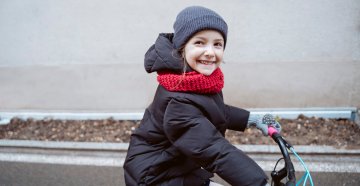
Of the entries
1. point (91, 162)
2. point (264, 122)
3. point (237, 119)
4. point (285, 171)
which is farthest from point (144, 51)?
point (285, 171)

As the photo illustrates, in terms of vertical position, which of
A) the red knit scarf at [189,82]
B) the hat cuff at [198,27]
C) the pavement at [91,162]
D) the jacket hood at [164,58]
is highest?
the hat cuff at [198,27]

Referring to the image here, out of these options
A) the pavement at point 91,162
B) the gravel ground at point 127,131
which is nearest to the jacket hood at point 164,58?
the pavement at point 91,162

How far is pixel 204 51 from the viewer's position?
66.2 inches

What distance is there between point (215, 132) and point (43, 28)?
3.97 metres

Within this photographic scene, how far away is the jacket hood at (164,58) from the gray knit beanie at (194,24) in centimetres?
6

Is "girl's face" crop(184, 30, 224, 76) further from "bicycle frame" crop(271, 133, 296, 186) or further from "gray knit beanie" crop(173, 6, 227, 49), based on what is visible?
"bicycle frame" crop(271, 133, 296, 186)

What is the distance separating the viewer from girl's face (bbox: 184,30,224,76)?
1684mm

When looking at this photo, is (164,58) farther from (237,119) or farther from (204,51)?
(237,119)

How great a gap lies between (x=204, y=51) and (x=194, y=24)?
15 centimetres

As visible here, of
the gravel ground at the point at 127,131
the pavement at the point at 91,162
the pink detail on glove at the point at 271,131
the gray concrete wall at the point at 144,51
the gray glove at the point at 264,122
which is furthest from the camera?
the gray concrete wall at the point at 144,51

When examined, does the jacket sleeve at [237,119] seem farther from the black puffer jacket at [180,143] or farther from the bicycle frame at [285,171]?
the bicycle frame at [285,171]

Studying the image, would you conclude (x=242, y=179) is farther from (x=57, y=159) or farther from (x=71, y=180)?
(x=57, y=159)

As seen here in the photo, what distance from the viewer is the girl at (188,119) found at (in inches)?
60.1

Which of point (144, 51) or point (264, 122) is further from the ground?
point (264, 122)
